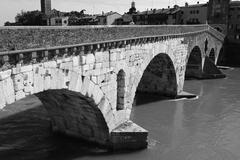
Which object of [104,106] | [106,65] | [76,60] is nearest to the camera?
[76,60]

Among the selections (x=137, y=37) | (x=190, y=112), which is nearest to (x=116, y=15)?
(x=190, y=112)

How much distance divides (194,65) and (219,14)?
20518 millimetres

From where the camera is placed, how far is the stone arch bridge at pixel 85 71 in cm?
732

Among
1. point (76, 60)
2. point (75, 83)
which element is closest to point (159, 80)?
point (75, 83)

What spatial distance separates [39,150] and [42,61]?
18.7ft

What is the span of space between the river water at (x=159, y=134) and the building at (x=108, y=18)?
26.5 metres

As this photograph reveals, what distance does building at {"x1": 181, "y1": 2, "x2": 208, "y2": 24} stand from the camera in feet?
166

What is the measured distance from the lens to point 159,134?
14.4 meters

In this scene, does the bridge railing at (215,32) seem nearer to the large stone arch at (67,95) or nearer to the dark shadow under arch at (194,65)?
the dark shadow under arch at (194,65)

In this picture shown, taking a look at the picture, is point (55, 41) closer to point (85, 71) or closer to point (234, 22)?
point (85, 71)

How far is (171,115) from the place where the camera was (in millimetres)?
17781

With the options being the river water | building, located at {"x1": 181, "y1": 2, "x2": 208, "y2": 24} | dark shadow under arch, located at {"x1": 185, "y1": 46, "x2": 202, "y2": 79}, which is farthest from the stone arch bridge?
building, located at {"x1": 181, "y1": 2, "x2": 208, "y2": 24}

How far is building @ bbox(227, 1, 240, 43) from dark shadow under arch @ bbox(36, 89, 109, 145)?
122 feet

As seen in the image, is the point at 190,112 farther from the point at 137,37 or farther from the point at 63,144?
the point at 63,144
